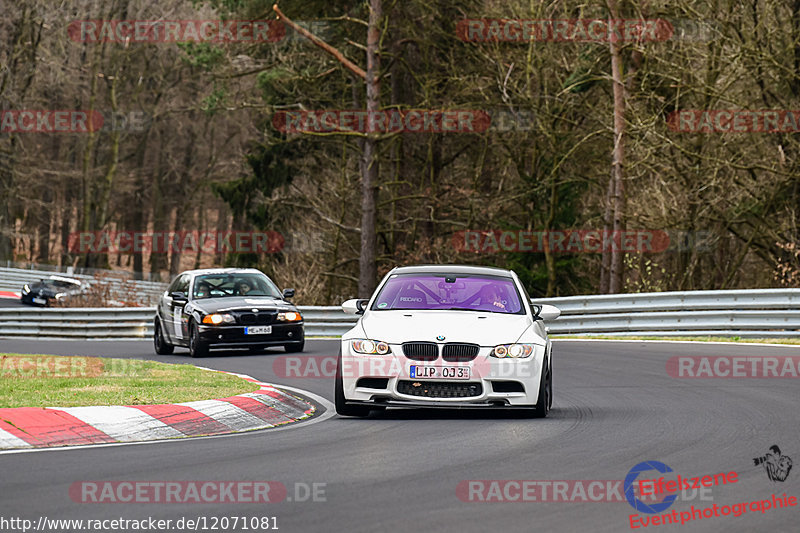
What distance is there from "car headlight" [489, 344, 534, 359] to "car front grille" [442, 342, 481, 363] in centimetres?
17

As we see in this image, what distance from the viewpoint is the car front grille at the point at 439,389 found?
11.2 m

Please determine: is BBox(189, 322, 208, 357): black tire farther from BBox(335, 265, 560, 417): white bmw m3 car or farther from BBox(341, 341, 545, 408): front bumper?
BBox(341, 341, 545, 408): front bumper

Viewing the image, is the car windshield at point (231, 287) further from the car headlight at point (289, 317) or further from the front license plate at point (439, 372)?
the front license plate at point (439, 372)

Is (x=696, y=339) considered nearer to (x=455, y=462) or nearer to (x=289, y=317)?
(x=289, y=317)

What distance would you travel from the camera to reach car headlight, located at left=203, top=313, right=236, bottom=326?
70.5 ft

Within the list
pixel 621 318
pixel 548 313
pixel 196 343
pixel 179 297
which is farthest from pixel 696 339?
pixel 548 313

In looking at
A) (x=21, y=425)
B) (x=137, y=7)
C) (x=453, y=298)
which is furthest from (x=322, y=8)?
(x=21, y=425)

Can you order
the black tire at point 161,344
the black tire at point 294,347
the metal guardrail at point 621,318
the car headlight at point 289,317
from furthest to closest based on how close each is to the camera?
the black tire at point 161,344 < the metal guardrail at point 621,318 < the black tire at point 294,347 < the car headlight at point 289,317

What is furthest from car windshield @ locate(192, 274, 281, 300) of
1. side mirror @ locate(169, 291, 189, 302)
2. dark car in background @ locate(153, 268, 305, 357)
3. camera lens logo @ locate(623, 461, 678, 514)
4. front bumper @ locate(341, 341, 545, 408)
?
camera lens logo @ locate(623, 461, 678, 514)

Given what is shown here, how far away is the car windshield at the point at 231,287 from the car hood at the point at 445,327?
428 inches

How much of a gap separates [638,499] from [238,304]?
15.2 metres

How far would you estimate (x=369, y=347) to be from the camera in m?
11.3

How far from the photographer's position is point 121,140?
225ft

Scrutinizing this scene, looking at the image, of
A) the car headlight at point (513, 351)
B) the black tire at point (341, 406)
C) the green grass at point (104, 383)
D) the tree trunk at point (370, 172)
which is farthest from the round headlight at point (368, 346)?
the tree trunk at point (370, 172)
